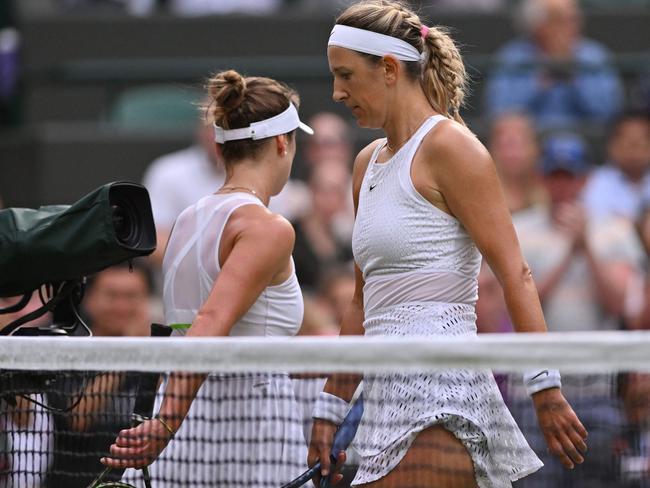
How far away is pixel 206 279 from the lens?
4.14m

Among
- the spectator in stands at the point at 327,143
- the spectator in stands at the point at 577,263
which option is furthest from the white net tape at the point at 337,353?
the spectator in stands at the point at 327,143

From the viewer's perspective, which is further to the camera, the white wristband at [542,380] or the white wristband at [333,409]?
the white wristband at [333,409]

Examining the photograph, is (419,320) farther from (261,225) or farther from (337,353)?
(261,225)

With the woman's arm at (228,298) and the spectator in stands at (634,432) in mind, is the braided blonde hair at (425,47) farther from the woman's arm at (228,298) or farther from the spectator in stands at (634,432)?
the spectator in stands at (634,432)

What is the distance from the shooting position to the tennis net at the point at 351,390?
10.7 feet

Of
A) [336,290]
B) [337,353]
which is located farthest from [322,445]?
[336,290]

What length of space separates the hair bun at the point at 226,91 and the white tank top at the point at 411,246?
64 cm

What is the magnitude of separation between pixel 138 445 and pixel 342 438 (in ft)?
2.17

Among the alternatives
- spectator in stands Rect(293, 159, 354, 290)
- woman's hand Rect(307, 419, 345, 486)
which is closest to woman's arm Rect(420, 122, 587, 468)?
woman's hand Rect(307, 419, 345, 486)

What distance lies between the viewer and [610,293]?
7.48 meters

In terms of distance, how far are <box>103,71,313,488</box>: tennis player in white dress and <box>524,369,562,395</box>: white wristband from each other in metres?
0.78

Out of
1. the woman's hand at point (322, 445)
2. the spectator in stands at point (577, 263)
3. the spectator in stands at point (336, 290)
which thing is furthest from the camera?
the spectator in stands at point (577, 263)

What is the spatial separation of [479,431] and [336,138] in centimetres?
505

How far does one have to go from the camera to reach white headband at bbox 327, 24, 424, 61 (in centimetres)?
387
